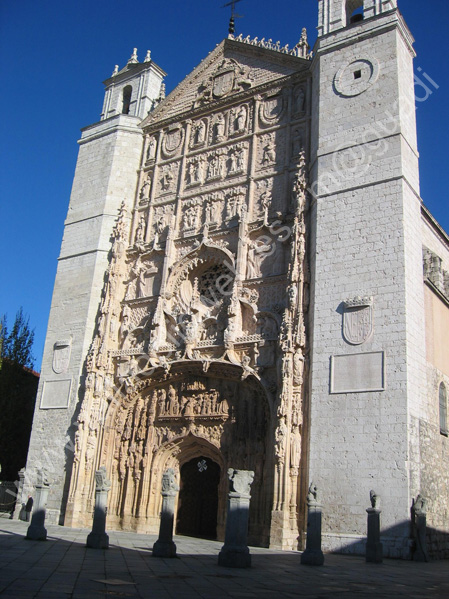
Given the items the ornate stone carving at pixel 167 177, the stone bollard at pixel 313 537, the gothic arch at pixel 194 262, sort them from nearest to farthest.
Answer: the stone bollard at pixel 313 537, the gothic arch at pixel 194 262, the ornate stone carving at pixel 167 177

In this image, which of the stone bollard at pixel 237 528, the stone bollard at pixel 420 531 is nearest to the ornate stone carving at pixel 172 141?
the stone bollard at pixel 420 531

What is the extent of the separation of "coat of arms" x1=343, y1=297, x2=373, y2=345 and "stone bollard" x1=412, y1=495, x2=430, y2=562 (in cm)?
338

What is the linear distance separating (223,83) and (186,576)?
51.3 feet

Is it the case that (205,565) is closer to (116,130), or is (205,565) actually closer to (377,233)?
(377,233)

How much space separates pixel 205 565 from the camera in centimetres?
845

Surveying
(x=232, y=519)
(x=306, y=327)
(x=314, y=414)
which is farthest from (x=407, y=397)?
(x=232, y=519)

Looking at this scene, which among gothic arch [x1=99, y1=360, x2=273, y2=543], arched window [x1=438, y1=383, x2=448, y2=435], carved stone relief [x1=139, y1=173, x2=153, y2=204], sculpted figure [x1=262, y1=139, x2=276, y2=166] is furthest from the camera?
carved stone relief [x1=139, y1=173, x2=153, y2=204]

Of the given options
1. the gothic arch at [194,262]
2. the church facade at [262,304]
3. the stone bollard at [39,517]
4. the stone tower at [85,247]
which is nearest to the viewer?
the stone bollard at [39,517]

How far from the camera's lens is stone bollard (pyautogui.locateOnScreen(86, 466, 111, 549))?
33.4 feet

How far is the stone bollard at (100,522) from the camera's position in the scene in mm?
10195

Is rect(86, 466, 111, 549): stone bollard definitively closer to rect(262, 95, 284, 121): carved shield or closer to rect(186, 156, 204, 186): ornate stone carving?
rect(186, 156, 204, 186): ornate stone carving

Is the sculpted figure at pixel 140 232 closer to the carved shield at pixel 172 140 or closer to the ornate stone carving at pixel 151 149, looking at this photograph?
the ornate stone carving at pixel 151 149

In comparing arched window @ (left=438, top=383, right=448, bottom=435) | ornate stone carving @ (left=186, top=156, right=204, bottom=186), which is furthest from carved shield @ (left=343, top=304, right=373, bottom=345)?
ornate stone carving @ (left=186, top=156, right=204, bottom=186)

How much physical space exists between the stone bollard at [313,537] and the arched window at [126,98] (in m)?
16.4
